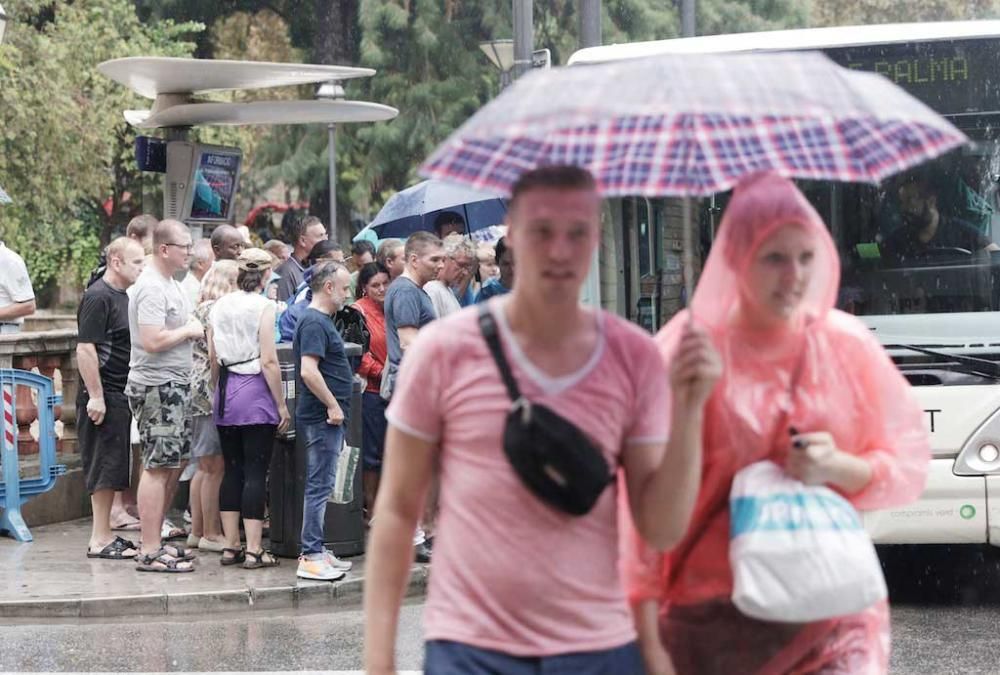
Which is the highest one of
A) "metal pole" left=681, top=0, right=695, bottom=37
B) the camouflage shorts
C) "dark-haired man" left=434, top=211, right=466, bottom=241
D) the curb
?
"metal pole" left=681, top=0, right=695, bottom=37

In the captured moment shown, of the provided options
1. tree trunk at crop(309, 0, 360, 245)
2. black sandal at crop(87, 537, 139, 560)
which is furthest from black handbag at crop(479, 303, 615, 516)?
tree trunk at crop(309, 0, 360, 245)

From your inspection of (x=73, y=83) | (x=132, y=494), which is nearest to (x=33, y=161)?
(x=73, y=83)

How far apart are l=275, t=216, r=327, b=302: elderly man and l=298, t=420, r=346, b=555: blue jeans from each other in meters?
3.23

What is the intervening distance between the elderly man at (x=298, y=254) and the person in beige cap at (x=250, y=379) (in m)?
2.82

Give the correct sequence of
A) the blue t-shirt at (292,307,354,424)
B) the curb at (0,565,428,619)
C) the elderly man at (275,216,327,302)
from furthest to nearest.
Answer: the elderly man at (275,216,327,302), the blue t-shirt at (292,307,354,424), the curb at (0,565,428,619)

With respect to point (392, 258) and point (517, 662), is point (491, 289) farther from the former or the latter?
point (517, 662)

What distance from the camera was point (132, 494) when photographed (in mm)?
12148

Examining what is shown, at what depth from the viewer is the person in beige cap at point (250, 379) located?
9922 mm

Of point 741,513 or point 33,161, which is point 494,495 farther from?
point 33,161

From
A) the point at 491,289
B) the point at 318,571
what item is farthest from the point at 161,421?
the point at 491,289

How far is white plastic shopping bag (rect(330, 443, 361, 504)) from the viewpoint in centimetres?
984

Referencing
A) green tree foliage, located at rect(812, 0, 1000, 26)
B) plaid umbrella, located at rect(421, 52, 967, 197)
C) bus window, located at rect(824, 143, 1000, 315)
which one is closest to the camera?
plaid umbrella, located at rect(421, 52, 967, 197)

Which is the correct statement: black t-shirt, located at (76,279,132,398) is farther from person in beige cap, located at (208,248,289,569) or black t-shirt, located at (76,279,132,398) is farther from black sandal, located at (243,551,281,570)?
black sandal, located at (243,551,281,570)

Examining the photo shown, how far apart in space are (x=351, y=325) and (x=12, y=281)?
8.39ft
